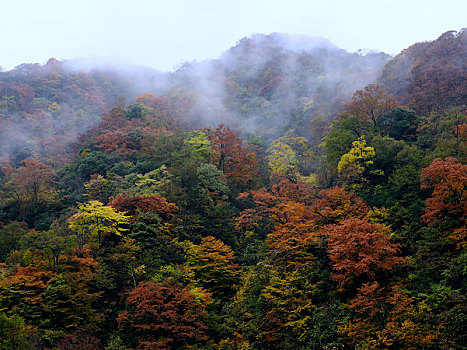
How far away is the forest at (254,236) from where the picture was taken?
56.0 feet

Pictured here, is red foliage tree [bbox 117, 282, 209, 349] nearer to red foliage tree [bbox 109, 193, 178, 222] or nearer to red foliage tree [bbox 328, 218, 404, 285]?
red foliage tree [bbox 109, 193, 178, 222]

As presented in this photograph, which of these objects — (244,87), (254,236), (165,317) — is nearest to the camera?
(165,317)

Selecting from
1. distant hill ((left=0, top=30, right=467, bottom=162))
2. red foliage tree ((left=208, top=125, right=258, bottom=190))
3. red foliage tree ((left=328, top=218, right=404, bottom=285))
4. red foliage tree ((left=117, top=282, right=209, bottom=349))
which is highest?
distant hill ((left=0, top=30, right=467, bottom=162))

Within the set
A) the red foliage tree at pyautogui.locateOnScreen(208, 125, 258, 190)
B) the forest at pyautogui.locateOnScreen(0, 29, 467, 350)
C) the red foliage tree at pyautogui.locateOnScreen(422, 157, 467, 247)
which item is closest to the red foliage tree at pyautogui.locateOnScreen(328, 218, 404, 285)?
the forest at pyautogui.locateOnScreen(0, 29, 467, 350)

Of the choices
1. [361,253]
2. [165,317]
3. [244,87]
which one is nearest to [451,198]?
[361,253]

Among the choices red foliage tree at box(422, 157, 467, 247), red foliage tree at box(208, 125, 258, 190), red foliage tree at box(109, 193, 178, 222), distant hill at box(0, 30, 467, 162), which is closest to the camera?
red foliage tree at box(422, 157, 467, 247)

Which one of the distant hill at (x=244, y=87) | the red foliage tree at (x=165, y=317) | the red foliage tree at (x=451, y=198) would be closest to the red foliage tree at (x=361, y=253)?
the red foliage tree at (x=451, y=198)

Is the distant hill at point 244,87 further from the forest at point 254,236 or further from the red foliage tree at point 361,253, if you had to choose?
the red foliage tree at point 361,253

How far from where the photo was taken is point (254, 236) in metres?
28.2

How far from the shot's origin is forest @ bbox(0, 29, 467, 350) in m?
17.1

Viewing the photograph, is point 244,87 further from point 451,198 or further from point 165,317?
point 165,317

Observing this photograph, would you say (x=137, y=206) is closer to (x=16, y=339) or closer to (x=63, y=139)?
(x=16, y=339)

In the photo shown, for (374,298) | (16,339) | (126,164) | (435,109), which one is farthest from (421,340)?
(126,164)

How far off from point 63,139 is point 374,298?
51598 millimetres
